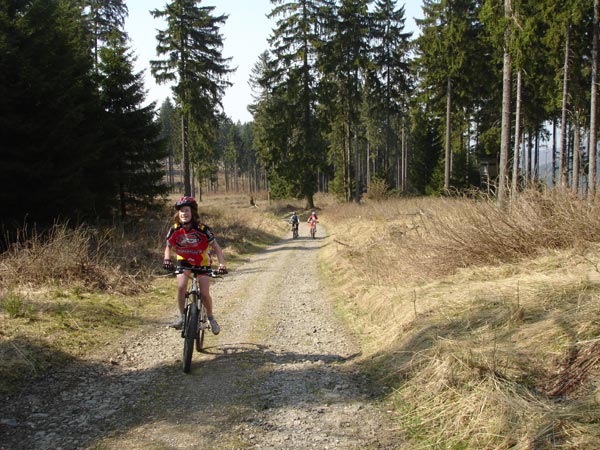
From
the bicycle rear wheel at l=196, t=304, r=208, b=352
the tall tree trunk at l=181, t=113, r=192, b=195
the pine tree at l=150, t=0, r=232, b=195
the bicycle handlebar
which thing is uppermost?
the pine tree at l=150, t=0, r=232, b=195

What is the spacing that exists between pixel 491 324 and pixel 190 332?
3.72 m

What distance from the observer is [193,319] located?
555 cm

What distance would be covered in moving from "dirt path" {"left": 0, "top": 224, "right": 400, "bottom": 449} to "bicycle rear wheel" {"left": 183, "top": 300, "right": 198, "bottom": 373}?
0.17 metres

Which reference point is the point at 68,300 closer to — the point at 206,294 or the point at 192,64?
the point at 206,294

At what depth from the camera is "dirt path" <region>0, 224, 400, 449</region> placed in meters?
3.72

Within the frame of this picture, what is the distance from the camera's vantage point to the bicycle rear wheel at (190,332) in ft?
17.4

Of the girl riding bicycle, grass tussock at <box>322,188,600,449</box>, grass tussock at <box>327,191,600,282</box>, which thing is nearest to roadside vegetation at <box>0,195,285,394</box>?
the girl riding bicycle

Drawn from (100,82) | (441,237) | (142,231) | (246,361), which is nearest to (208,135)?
(100,82)

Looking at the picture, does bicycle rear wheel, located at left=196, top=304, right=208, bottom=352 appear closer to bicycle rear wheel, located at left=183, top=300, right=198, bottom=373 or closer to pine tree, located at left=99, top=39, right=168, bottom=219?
bicycle rear wheel, located at left=183, top=300, right=198, bottom=373

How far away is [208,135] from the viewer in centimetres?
3078

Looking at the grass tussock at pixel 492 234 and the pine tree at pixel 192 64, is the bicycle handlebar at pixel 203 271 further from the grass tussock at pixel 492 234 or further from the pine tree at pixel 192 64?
the pine tree at pixel 192 64

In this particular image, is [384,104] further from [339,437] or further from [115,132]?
[339,437]

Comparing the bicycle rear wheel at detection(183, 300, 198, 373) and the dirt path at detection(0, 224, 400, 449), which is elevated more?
the bicycle rear wheel at detection(183, 300, 198, 373)

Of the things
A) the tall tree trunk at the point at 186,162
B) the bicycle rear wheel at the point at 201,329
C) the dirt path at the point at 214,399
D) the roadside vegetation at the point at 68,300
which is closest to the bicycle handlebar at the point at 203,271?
the bicycle rear wheel at the point at 201,329
